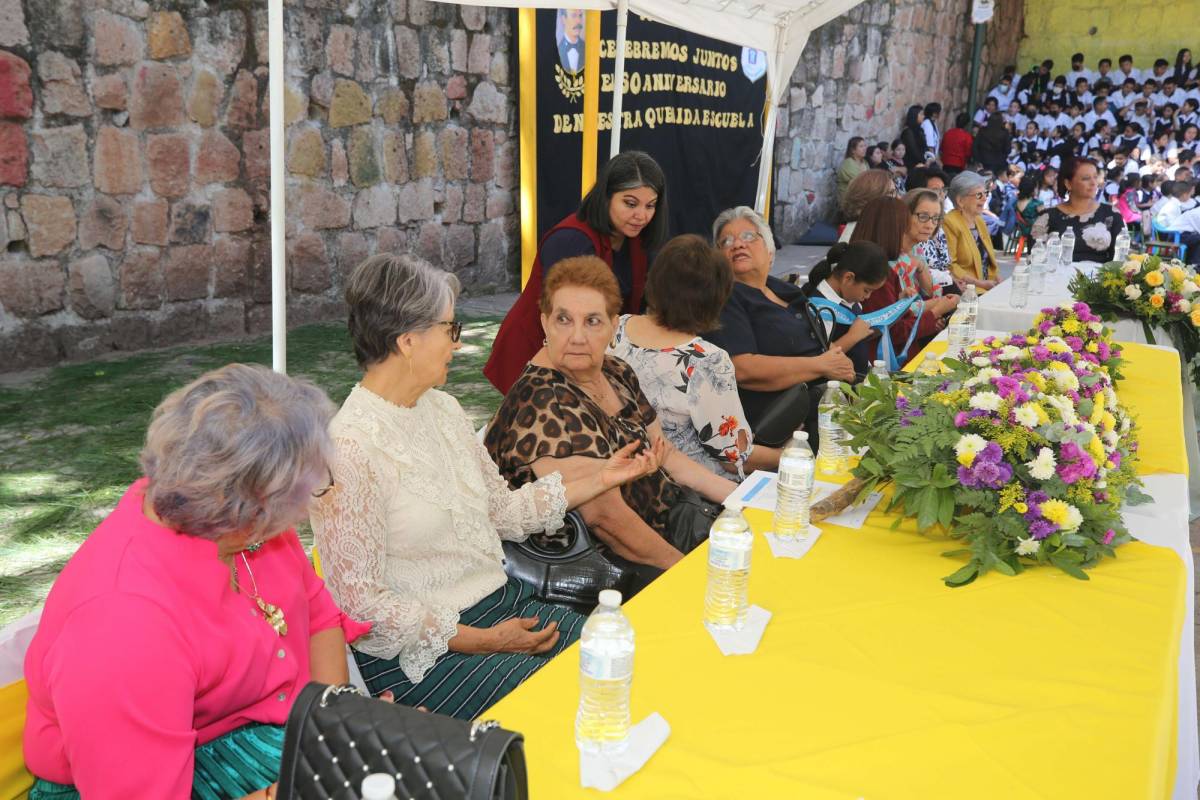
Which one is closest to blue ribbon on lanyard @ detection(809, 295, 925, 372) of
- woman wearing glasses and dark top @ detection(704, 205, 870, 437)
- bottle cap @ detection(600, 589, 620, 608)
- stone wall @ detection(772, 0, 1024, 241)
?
woman wearing glasses and dark top @ detection(704, 205, 870, 437)

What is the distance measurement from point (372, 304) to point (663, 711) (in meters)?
1.08

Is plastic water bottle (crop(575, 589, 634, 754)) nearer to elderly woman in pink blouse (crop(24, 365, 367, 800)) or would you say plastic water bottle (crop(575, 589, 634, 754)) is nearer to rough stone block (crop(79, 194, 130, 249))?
elderly woman in pink blouse (crop(24, 365, 367, 800))

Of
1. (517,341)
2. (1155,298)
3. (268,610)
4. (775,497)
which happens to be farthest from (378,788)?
(1155,298)

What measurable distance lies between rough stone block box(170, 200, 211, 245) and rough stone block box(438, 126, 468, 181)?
196cm

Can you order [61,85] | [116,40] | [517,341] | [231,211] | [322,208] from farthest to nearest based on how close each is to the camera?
[322,208] → [231,211] → [116,40] → [61,85] → [517,341]

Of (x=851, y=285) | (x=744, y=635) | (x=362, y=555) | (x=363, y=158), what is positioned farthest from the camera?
(x=363, y=158)

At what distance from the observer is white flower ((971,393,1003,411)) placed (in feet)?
6.84

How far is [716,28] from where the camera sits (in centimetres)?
532

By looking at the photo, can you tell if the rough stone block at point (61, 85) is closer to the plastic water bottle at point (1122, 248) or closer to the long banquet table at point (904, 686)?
the long banquet table at point (904, 686)

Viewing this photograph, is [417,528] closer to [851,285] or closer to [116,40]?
[851,285]

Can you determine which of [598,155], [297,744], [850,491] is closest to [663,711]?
[297,744]

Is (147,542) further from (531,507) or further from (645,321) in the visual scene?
(645,321)

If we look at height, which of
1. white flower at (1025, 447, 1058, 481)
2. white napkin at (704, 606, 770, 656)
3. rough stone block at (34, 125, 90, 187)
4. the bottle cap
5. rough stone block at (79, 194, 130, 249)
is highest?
rough stone block at (34, 125, 90, 187)

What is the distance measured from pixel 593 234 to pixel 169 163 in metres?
3.05
